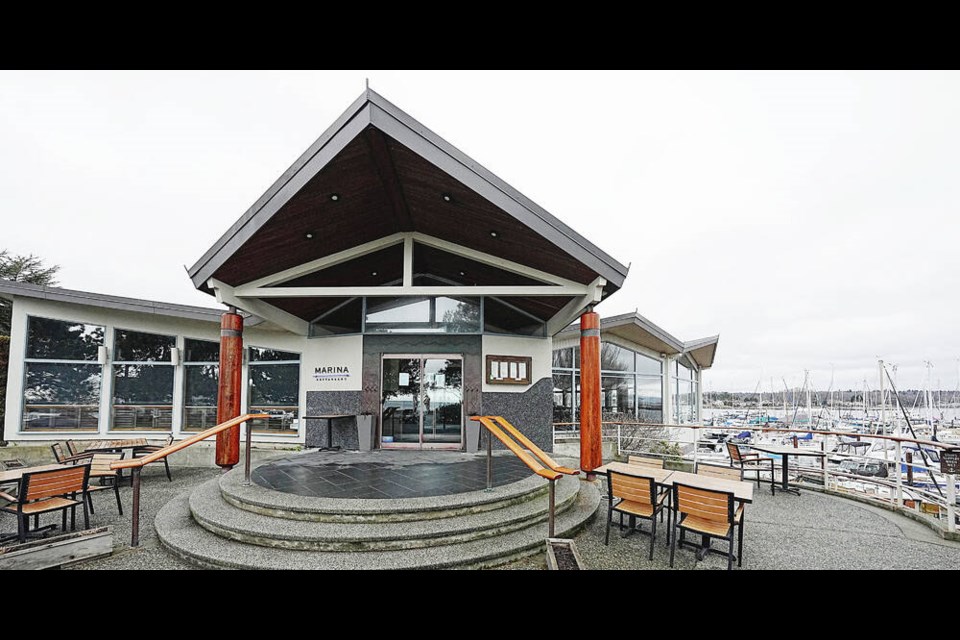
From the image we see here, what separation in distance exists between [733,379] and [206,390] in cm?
4617

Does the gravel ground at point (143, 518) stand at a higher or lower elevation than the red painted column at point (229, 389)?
lower

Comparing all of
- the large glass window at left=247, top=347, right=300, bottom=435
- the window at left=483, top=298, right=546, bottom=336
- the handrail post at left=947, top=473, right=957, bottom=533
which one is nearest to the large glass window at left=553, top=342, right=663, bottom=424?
the window at left=483, top=298, right=546, bottom=336

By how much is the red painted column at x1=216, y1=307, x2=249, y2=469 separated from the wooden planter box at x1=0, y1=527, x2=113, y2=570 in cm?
265

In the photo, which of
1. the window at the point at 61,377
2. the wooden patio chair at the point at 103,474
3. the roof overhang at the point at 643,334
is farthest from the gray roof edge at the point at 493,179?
the window at the point at 61,377

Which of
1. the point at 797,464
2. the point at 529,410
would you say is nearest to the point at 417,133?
the point at 529,410

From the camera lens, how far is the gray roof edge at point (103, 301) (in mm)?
9398

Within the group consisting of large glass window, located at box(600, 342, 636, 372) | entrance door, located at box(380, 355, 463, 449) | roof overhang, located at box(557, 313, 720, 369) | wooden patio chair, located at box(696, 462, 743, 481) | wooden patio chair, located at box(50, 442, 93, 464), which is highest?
roof overhang, located at box(557, 313, 720, 369)

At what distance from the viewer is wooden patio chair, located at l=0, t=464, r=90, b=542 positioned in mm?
4531

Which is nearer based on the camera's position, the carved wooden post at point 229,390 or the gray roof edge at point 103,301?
the carved wooden post at point 229,390

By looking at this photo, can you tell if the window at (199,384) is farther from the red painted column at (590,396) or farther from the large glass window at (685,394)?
the large glass window at (685,394)

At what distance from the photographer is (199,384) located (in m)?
10.7

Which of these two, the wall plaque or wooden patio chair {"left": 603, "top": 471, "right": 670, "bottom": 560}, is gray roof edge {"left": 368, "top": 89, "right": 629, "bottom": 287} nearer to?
wooden patio chair {"left": 603, "top": 471, "right": 670, "bottom": 560}

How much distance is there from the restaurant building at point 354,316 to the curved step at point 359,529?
3.24 metres

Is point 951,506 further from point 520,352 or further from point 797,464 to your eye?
point 797,464
